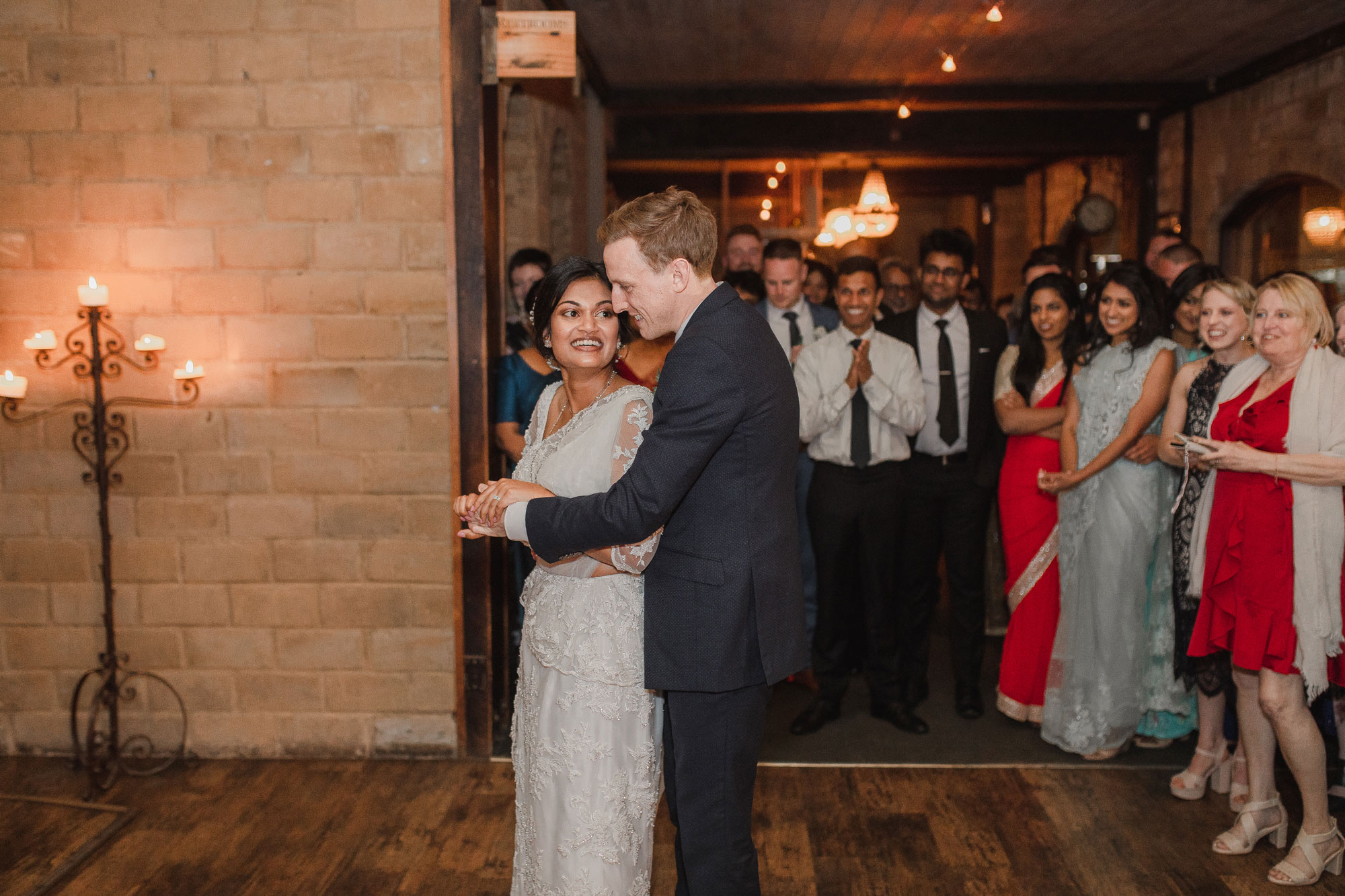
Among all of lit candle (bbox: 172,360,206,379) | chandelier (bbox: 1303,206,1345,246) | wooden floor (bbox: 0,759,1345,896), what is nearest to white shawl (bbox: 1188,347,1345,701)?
wooden floor (bbox: 0,759,1345,896)

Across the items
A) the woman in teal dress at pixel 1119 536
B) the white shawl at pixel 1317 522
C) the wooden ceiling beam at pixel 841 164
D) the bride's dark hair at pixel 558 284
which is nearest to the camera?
the bride's dark hair at pixel 558 284

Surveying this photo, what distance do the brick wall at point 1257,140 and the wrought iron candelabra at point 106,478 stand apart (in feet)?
20.2

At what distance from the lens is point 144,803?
3.35 metres

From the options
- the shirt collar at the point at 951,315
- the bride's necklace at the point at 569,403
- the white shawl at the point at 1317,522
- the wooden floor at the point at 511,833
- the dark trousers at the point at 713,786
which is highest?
the shirt collar at the point at 951,315

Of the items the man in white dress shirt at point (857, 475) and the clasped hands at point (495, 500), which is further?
the man in white dress shirt at point (857, 475)

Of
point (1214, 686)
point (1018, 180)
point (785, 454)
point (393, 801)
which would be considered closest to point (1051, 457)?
point (1214, 686)

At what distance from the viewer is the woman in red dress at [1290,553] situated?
2.76 meters

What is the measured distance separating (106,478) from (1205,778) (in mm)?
3899

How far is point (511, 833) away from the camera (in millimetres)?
3102

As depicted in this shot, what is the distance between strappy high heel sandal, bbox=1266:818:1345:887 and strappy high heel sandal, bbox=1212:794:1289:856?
95mm

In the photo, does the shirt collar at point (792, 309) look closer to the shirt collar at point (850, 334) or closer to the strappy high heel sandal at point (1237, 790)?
the shirt collar at point (850, 334)

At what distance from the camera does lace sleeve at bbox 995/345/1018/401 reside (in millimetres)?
3938

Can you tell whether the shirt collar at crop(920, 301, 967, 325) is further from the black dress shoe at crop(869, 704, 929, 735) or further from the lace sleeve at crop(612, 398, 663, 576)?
the lace sleeve at crop(612, 398, 663, 576)

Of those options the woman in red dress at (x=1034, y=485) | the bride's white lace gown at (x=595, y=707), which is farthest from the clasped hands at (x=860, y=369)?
the bride's white lace gown at (x=595, y=707)
